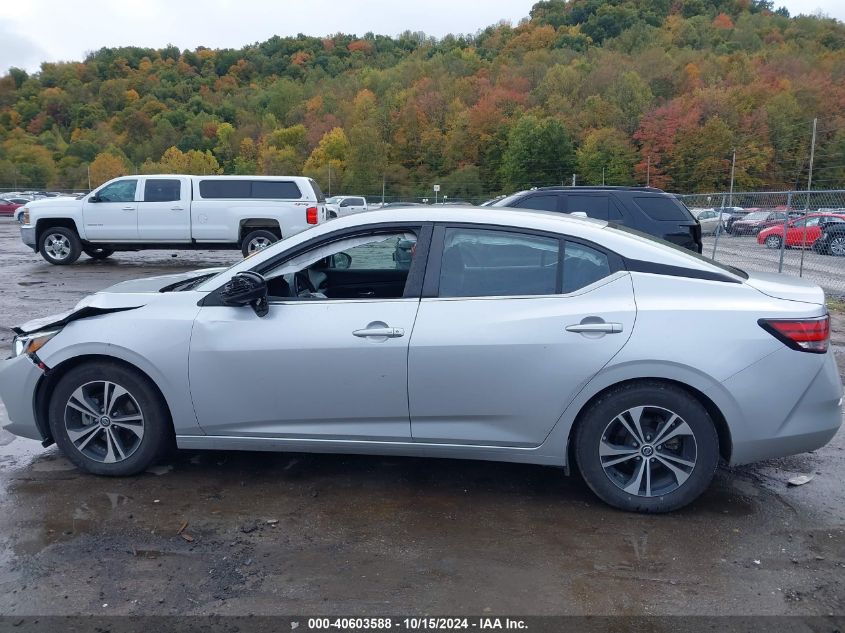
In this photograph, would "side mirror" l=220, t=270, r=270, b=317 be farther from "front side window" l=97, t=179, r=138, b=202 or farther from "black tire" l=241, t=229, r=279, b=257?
"front side window" l=97, t=179, r=138, b=202

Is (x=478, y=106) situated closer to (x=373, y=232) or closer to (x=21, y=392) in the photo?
(x=373, y=232)

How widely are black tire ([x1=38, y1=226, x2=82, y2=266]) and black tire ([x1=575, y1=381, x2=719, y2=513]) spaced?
1465 centimetres

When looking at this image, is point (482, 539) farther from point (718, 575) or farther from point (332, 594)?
point (718, 575)

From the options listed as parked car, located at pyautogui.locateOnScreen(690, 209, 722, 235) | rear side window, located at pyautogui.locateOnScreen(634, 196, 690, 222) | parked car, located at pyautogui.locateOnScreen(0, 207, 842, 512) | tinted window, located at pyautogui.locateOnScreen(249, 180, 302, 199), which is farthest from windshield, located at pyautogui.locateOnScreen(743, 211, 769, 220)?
parked car, located at pyautogui.locateOnScreen(0, 207, 842, 512)

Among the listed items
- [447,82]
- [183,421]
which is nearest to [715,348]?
[183,421]

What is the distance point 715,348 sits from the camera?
371 centimetres

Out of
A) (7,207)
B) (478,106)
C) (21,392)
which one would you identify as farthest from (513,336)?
(478,106)

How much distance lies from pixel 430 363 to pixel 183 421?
146 centimetres

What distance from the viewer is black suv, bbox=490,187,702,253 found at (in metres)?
11.2

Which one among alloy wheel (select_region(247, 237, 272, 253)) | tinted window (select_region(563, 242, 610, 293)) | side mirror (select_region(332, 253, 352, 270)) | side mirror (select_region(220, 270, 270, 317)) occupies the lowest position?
alloy wheel (select_region(247, 237, 272, 253))

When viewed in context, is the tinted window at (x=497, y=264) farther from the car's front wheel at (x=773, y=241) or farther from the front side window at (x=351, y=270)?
the car's front wheel at (x=773, y=241)

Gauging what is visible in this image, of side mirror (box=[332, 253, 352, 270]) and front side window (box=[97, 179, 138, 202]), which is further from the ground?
front side window (box=[97, 179, 138, 202])

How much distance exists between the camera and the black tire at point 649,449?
3.77 metres

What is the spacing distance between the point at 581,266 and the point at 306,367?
1577mm
